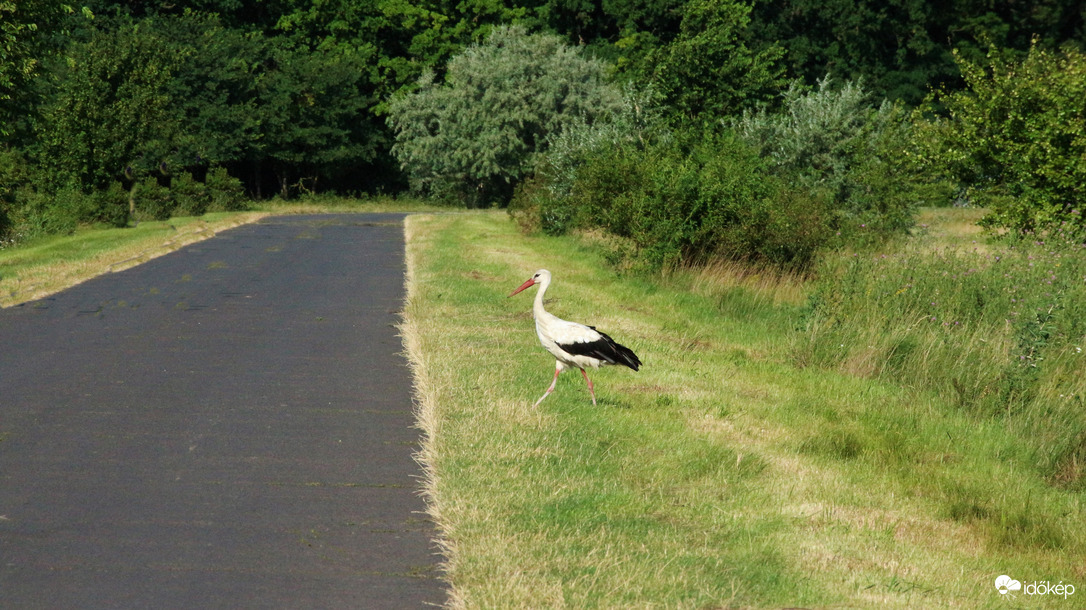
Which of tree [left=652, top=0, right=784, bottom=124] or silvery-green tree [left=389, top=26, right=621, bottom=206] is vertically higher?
tree [left=652, top=0, right=784, bottom=124]

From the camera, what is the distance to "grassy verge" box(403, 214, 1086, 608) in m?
5.97

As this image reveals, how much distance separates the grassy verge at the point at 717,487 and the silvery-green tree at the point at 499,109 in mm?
41522

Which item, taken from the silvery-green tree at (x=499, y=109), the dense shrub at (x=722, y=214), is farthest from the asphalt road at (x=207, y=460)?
the silvery-green tree at (x=499, y=109)

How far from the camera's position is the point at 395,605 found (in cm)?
546

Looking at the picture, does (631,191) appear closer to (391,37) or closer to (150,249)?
(150,249)

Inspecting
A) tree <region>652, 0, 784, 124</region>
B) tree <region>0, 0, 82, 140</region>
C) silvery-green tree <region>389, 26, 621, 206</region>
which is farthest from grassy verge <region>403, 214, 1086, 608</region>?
silvery-green tree <region>389, 26, 621, 206</region>

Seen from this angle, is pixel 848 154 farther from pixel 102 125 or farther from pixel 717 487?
pixel 102 125

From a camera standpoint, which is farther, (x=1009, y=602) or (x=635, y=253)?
(x=635, y=253)

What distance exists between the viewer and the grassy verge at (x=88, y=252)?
1868 centimetres

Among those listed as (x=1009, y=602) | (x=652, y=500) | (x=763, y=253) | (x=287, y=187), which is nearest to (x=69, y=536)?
(x=652, y=500)

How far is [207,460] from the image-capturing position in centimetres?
810

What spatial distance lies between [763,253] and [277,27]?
56.1 metres

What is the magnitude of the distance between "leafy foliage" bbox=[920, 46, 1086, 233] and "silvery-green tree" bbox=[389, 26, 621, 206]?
94.7 feet

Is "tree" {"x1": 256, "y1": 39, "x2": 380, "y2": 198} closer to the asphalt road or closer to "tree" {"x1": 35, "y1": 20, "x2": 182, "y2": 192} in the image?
"tree" {"x1": 35, "y1": 20, "x2": 182, "y2": 192}
